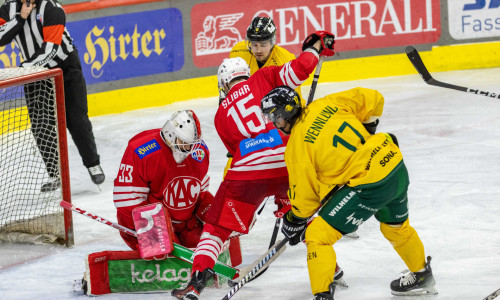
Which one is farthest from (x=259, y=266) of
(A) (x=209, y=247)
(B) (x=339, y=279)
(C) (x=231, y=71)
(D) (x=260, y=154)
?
(C) (x=231, y=71)

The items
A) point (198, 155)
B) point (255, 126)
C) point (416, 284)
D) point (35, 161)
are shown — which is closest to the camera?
point (416, 284)

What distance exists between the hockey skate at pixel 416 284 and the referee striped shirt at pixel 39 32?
285 cm

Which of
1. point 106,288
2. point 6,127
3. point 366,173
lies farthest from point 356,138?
point 6,127

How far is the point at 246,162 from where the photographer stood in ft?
13.3

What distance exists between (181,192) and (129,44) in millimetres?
3505

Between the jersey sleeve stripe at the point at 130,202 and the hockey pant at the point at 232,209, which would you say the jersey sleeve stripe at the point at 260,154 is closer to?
the hockey pant at the point at 232,209

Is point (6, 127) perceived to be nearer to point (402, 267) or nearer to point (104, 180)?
point (104, 180)

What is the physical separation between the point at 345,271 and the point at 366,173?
2.91 ft

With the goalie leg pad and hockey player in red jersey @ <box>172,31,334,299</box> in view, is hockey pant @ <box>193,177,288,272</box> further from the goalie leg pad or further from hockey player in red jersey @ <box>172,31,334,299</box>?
the goalie leg pad

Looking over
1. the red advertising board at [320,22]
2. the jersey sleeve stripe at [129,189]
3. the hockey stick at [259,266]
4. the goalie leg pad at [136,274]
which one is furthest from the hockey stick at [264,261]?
the red advertising board at [320,22]

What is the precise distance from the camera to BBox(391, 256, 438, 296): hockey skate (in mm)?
3854

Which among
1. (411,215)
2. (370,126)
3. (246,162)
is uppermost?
(370,126)

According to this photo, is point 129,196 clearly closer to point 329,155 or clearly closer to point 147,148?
point 147,148

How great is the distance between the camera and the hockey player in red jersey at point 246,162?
153 inches
